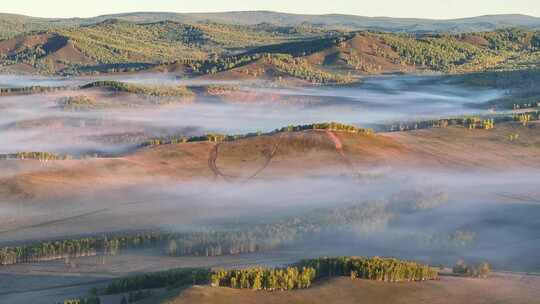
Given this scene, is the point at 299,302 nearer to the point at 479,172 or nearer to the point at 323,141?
the point at 479,172

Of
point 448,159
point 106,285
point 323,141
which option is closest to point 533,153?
point 448,159

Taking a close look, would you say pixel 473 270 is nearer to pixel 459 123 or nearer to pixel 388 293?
pixel 388 293

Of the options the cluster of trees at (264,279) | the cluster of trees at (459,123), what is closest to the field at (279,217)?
the cluster of trees at (264,279)

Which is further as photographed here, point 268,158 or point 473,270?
point 268,158

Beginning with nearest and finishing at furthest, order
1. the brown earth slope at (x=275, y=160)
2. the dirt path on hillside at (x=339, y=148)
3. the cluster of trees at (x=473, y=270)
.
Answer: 1. the cluster of trees at (x=473, y=270)
2. the brown earth slope at (x=275, y=160)
3. the dirt path on hillside at (x=339, y=148)

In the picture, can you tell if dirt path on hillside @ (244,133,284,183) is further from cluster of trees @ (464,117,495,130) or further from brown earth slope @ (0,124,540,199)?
cluster of trees @ (464,117,495,130)

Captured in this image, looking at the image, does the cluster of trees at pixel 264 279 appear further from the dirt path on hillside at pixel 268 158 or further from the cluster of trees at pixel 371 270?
the dirt path on hillside at pixel 268 158

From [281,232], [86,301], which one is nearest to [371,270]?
[86,301]
